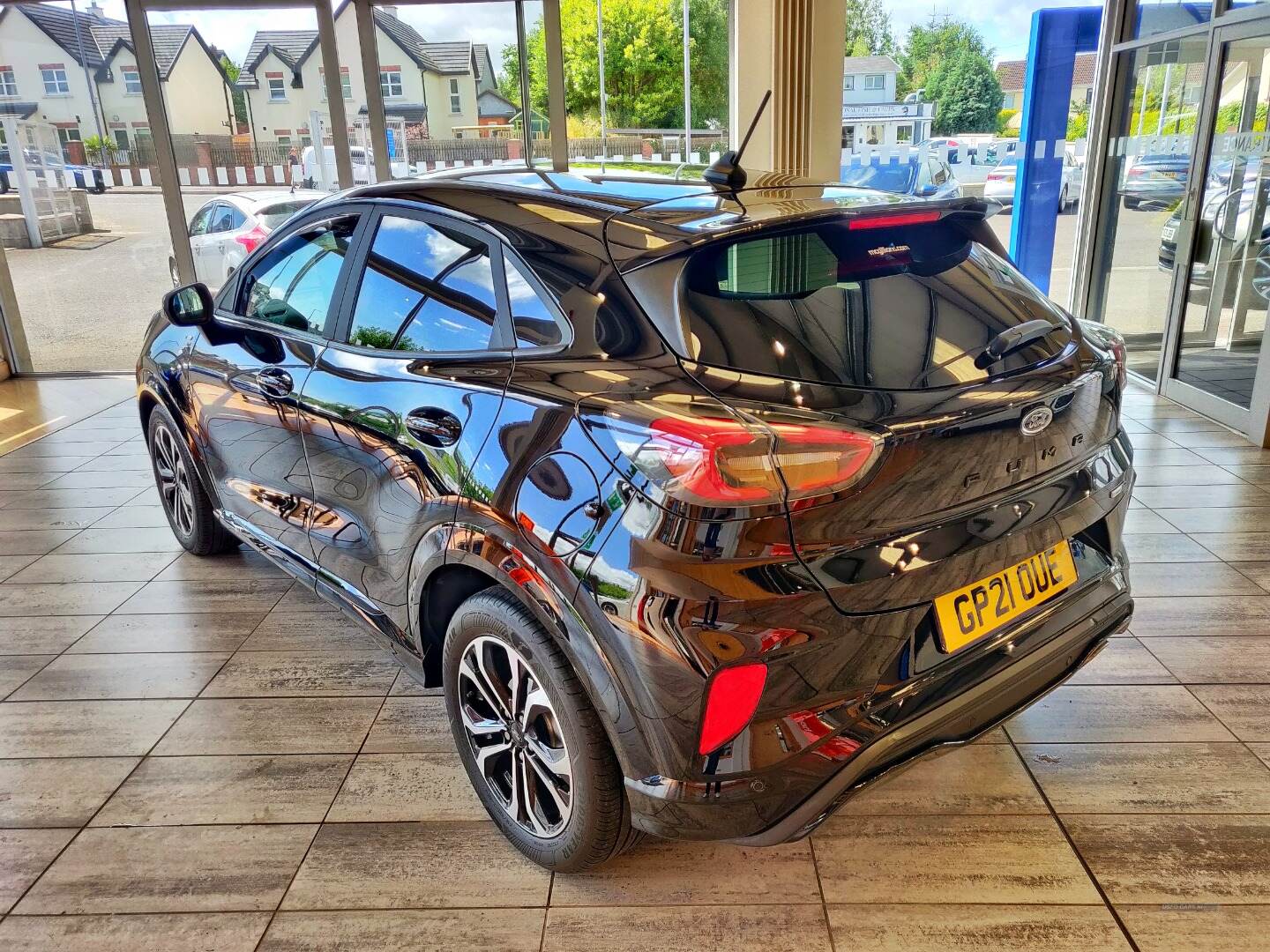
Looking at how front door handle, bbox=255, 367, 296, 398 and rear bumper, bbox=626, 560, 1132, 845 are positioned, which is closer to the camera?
rear bumper, bbox=626, 560, 1132, 845

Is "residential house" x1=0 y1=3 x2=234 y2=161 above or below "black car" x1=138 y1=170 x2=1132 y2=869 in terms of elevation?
above

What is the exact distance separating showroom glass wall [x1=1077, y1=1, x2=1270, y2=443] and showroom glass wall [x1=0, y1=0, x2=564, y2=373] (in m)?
3.99

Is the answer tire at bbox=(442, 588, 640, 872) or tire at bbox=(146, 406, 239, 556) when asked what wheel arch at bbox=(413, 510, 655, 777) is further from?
tire at bbox=(146, 406, 239, 556)

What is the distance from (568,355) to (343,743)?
1.33m

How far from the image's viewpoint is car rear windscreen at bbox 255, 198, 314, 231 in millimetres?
7090

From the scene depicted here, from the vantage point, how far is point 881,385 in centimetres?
159

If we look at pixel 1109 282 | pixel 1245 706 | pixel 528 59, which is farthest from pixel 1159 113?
pixel 1245 706

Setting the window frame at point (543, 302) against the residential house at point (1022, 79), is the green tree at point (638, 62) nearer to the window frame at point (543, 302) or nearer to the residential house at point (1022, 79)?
the residential house at point (1022, 79)

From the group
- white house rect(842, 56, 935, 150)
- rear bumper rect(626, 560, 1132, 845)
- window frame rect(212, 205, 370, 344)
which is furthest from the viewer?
white house rect(842, 56, 935, 150)

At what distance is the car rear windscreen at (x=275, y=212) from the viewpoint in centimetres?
709

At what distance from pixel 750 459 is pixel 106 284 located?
296 inches

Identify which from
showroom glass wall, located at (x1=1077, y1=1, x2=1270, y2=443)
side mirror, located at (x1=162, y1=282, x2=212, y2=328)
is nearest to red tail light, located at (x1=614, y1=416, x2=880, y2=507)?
side mirror, located at (x1=162, y1=282, x2=212, y2=328)

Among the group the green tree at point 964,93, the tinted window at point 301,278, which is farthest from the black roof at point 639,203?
the green tree at point 964,93

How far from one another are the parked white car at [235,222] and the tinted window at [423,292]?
5291mm
